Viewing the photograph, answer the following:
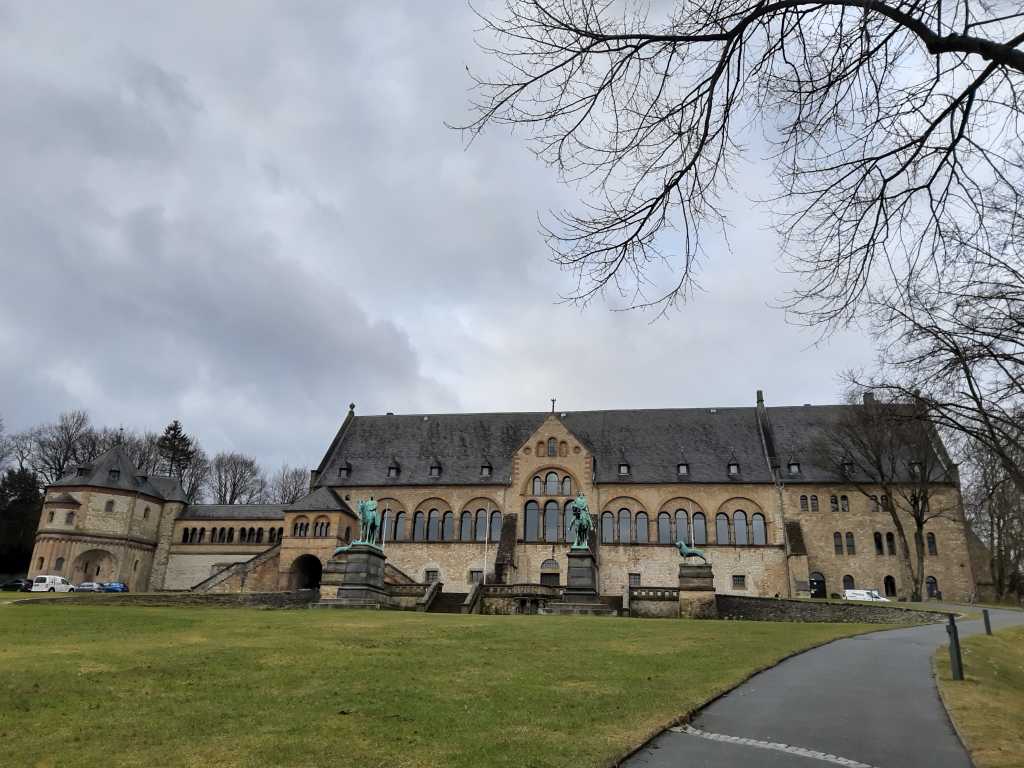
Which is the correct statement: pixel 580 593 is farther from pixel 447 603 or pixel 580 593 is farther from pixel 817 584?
pixel 817 584

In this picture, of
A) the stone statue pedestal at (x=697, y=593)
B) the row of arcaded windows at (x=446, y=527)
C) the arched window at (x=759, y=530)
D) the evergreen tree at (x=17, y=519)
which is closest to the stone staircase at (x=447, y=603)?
the stone statue pedestal at (x=697, y=593)

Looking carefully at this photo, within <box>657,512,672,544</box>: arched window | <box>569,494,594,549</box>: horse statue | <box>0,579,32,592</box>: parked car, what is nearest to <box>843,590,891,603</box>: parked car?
<box>657,512,672,544</box>: arched window

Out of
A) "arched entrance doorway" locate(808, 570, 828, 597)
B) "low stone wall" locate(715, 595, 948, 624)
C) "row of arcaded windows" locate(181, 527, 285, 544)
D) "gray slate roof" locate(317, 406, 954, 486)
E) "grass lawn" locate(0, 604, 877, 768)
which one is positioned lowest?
"grass lawn" locate(0, 604, 877, 768)

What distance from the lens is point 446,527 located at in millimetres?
48594

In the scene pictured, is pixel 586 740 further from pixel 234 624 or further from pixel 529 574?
pixel 529 574

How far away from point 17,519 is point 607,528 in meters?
47.9

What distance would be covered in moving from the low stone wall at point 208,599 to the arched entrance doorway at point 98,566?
17.2 meters

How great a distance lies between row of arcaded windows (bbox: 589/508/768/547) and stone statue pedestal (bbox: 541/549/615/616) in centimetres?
1271

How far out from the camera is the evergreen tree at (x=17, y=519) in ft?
189

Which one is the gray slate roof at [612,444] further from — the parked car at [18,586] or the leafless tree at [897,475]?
the parked car at [18,586]

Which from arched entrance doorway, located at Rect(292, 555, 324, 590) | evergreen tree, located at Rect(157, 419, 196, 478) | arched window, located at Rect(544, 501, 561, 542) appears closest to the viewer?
arched entrance doorway, located at Rect(292, 555, 324, 590)

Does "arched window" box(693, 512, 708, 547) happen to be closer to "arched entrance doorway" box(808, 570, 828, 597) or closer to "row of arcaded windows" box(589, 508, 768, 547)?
"row of arcaded windows" box(589, 508, 768, 547)

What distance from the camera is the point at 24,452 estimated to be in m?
65.5

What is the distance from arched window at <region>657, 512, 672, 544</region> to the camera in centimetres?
A: 4625
